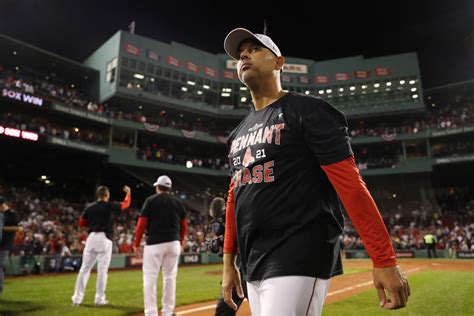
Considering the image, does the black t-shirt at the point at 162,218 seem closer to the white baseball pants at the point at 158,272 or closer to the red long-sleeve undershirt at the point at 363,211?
the white baseball pants at the point at 158,272

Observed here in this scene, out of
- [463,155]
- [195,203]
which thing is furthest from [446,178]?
[195,203]

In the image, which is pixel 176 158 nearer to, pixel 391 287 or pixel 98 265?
pixel 98 265

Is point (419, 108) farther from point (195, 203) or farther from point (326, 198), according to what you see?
point (326, 198)

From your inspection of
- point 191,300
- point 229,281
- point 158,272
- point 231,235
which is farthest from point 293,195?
point 191,300

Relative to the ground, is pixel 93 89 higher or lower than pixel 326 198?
higher

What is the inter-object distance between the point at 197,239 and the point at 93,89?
1990 centimetres

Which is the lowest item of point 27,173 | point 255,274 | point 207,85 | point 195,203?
point 255,274

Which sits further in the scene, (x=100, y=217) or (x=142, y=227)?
(x=100, y=217)

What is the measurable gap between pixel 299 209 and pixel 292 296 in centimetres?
46

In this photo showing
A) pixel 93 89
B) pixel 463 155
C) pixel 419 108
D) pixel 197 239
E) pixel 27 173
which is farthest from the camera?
pixel 419 108

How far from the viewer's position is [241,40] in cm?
267

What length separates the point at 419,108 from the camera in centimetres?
3984

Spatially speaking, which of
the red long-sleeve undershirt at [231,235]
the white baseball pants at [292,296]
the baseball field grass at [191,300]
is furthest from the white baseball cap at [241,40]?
the baseball field grass at [191,300]

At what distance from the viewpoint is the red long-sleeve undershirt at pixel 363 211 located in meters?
1.75
